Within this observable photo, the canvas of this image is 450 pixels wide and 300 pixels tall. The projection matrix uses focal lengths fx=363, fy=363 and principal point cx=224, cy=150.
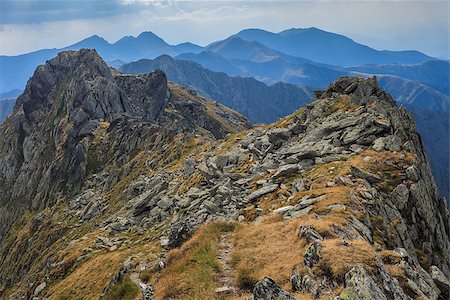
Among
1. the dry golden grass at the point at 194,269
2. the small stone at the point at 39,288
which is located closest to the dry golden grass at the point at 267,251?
the dry golden grass at the point at 194,269

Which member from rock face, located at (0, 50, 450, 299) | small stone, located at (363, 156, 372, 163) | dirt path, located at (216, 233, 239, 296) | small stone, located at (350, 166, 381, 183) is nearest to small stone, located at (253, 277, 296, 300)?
rock face, located at (0, 50, 450, 299)

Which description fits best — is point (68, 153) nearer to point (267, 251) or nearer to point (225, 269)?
point (225, 269)

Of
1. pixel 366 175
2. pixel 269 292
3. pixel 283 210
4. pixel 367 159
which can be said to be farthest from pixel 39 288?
pixel 269 292

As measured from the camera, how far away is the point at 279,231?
27672 millimetres

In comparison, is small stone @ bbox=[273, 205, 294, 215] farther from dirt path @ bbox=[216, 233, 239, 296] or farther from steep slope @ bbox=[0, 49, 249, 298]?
steep slope @ bbox=[0, 49, 249, 298]

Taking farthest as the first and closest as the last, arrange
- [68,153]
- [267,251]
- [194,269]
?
[68,153] < [267,251] < [194,269]

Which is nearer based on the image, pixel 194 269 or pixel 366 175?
pixel 194 269

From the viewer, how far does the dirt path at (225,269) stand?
2106 cm

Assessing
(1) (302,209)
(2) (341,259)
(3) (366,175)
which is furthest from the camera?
(3) (366,175)

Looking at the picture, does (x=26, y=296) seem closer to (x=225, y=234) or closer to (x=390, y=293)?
(x=225, y=234)

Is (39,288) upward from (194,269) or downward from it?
downward

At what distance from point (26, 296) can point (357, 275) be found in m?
64.1

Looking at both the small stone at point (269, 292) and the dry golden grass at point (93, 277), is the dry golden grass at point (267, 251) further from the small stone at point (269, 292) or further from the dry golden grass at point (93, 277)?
the dry golden grass at point (93, 277)

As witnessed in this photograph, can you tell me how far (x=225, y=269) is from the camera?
78.7 feet
